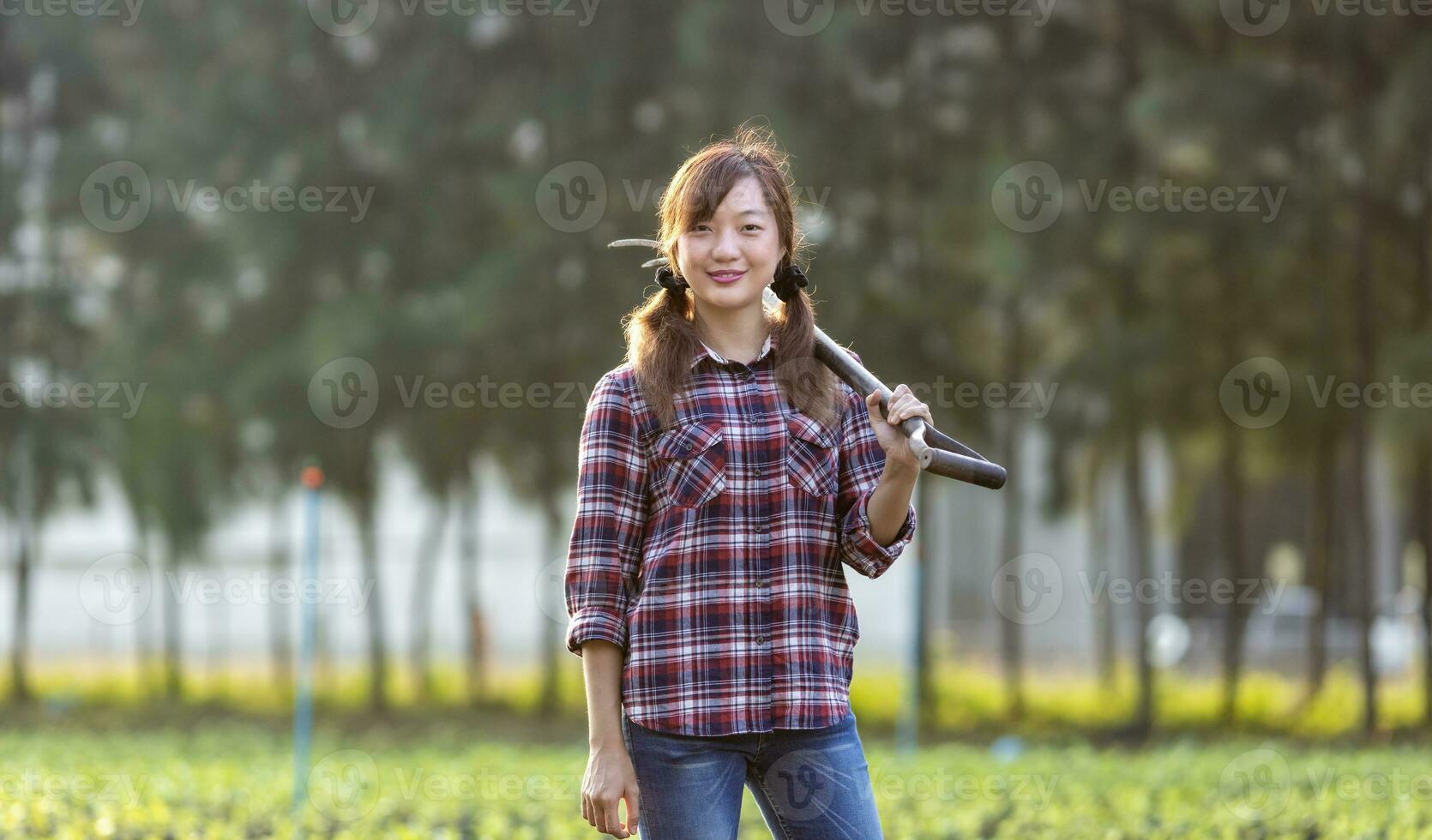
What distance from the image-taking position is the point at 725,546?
2.29 meters

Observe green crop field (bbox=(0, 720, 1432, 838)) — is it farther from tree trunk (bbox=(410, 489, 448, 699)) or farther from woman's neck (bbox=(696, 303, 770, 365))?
tree trunk (bbox=(410, 489, 448, 699))

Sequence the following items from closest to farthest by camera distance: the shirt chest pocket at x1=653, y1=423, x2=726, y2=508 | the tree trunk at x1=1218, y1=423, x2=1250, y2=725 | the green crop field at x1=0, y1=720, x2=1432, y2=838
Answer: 1. the shirt chest pocket at x1=653, y1=423, x2=726, y2=508
2. the green crop field at x1=0, y1=720, x2=1432, y2=838
3. the tree trunk at x1=1218, y1=423, x2=1250, y2=725

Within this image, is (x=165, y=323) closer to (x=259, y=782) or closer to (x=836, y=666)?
(x=259, y=782)

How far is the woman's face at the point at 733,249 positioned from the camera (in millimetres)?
2357

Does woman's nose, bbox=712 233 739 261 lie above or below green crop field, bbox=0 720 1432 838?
above

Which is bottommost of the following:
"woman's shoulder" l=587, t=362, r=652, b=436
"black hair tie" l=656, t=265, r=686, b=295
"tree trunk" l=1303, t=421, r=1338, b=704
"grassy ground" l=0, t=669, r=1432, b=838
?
"grassy ground" l=0, t=669, r=1432, b=838

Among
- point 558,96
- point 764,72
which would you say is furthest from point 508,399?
point 764,72

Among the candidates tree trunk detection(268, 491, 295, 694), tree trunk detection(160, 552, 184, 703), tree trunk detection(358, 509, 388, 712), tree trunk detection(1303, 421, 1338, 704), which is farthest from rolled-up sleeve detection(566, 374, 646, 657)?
tree trunk detection(160, 552, 184, 703)

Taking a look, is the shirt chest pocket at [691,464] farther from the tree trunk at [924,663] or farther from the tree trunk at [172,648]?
the tree trunk at [172,648]

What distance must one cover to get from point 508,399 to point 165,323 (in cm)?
314

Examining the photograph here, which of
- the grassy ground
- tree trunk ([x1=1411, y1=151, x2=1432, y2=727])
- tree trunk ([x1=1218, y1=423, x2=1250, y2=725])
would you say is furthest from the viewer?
tree trunk ([x1=1218, y1=423, x2=1250, y2=725])

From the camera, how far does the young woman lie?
2254mm

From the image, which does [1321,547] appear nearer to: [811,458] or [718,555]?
[811,458]

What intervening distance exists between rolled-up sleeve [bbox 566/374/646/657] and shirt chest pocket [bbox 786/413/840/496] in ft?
0.73
